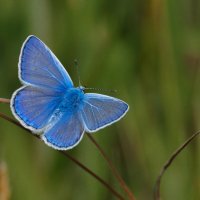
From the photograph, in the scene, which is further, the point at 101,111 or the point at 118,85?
the point at 118,85

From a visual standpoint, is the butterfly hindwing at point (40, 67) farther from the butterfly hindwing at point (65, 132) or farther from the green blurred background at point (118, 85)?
the green blurred background at point (118, 85)

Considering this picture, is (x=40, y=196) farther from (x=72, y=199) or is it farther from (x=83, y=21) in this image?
(x=83, y=21)

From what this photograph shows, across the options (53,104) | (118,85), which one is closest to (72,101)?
(53,104)

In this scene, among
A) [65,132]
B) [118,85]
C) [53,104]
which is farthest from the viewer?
[118,85]

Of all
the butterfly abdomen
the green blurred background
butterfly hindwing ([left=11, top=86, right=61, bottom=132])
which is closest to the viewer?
butterfly hindwing ([left=11, top=86, right=61, bottom=132])

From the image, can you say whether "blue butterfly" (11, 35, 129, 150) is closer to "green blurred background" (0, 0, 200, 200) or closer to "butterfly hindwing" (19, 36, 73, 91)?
"butterfly hindwing" (19, 36, 73, 91)

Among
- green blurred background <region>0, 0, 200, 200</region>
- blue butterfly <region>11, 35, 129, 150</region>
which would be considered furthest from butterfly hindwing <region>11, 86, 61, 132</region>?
green blurred background <region>0, 0, 200, 200</region>

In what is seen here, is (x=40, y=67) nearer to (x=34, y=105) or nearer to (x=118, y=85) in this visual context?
(x=34, y=105)
